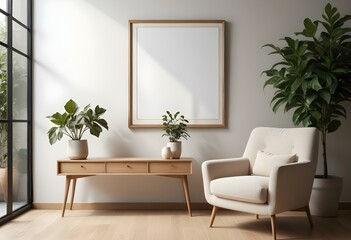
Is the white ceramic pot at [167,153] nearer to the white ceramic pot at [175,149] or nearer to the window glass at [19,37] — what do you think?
the white ceramic pot at [175,149]

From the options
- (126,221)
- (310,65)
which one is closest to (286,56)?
(310,65)

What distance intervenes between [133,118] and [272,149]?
1493mm

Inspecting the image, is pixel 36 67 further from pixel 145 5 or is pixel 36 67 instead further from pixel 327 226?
pixel 327 226

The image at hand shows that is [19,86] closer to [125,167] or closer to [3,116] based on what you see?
[3,116]

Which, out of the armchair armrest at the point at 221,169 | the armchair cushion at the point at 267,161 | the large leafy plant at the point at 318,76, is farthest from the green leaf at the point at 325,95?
the armchair armrest at the point at 221,169

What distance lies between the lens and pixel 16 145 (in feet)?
12.6

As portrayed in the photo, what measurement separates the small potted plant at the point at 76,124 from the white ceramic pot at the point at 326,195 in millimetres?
2171

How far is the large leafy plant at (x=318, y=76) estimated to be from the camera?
3578mm

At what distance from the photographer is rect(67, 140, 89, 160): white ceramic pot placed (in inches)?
149

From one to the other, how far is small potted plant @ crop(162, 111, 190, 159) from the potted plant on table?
949 millimetres

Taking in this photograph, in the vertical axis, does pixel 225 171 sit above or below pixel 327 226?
above

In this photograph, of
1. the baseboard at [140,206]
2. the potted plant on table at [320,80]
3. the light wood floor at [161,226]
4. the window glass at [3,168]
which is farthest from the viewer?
the baseboard at [140,206]

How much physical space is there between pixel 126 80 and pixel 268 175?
1.80 metres

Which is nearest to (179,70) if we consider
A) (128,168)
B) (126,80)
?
(126,80)
